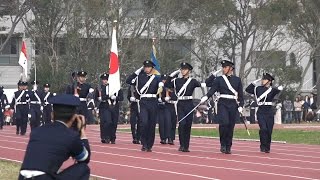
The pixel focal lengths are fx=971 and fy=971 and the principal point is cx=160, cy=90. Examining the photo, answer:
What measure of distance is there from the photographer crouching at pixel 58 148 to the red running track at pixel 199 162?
5.67m

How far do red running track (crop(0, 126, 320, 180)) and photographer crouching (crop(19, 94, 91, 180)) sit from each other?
5671 millimetres

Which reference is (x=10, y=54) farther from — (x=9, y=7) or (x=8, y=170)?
(x=8, y=170)

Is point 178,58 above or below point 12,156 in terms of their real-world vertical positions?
above

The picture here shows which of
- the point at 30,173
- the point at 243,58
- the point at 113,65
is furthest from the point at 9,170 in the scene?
the point at 243,58

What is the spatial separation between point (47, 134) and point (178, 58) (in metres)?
45.3

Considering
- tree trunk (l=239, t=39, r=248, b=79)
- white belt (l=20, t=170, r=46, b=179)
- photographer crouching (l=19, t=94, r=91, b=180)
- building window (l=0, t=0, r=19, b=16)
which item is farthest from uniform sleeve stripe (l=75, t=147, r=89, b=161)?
tree trunk (l=239, t=39, r=248, b=79)

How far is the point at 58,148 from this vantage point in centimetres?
964

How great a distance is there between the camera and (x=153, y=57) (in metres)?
27.6

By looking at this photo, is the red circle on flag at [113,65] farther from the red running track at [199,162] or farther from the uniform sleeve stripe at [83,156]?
the uniform sleeve stripe at [83,156]

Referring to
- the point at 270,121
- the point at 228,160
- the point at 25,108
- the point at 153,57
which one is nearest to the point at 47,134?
the point at 228,160

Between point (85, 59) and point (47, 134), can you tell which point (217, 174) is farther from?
point (85, 59)

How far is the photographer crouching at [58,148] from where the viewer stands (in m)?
9.59

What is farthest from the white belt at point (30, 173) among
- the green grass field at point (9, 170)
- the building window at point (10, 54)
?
the building window at point (10, 54)

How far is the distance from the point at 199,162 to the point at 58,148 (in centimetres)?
911
